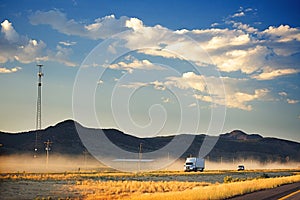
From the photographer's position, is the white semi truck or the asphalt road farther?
the white semi truck

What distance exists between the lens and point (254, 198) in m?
25.0

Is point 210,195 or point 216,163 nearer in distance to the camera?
point 210,195

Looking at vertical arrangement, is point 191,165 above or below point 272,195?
below

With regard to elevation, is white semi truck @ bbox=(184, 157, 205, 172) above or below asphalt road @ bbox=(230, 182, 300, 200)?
below

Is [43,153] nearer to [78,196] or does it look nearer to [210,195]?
[78,196]

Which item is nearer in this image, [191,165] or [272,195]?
[272,195]

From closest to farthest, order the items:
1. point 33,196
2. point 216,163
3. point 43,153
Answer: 1. point 33,196
2. point 43,153
3. point 216,163

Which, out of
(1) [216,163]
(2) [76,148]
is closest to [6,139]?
(2) [76,148]

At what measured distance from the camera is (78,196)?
1305 inches

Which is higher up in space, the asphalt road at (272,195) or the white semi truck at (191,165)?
the asphalt road at (272,195)

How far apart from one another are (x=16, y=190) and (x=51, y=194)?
3.69 metres

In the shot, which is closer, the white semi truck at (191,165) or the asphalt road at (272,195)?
the asphalt road at (272,195)

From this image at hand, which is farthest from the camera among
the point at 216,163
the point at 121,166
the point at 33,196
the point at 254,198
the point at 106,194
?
the point at 216,163

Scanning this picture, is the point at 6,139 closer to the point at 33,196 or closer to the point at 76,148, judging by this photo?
the point at 76,148
